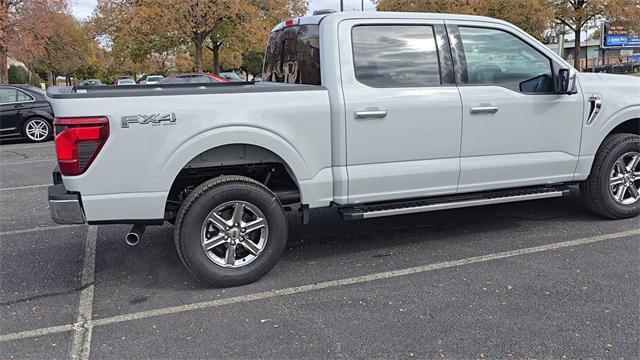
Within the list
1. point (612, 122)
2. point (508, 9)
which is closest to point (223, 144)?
point (612, 122)

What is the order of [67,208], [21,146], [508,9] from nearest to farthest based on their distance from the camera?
[67,208], [21,146], [508,9]

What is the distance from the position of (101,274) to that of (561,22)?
1111 inches

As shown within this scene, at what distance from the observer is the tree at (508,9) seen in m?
25.8

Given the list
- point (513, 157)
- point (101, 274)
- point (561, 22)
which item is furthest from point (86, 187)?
point (561, 22)

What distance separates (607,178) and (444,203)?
1.87 metres

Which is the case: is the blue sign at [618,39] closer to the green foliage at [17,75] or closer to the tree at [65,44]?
the tree at [65,44]

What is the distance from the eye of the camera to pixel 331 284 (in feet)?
13.7

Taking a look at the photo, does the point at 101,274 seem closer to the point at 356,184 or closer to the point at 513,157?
the point at 356,184

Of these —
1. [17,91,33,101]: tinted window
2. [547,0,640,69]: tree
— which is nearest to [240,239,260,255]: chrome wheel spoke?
[17,91,33,101]: tinted window

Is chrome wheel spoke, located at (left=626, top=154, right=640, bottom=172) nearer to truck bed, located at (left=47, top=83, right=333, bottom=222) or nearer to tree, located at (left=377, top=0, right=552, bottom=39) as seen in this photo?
truck bed, located at (left=47, top=83, right=333, bottom=222)

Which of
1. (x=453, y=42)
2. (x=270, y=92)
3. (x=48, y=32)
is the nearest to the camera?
(x=270, y=92)

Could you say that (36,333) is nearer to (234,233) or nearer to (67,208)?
(67,208)

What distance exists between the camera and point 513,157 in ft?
16.1

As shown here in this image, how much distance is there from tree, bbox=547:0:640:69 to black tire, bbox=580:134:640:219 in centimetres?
2297
